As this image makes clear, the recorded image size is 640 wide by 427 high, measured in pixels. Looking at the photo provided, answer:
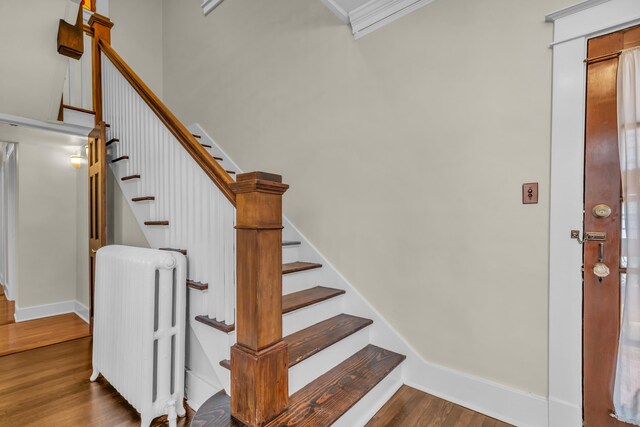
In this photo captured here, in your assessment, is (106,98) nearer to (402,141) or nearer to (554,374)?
(402,141)

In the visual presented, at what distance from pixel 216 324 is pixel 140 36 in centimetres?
447

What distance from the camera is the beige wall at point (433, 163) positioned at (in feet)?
5.23

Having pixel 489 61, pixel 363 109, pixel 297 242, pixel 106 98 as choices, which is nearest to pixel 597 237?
pixel 489 61

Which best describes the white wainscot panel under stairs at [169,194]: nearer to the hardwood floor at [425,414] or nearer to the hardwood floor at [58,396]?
the hardwood floor at [58,396]

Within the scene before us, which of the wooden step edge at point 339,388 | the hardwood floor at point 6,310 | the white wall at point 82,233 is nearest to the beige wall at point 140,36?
the white wall at point 82,233

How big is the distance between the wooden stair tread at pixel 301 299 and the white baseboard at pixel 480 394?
67 centimetres

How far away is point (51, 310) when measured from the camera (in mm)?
3816

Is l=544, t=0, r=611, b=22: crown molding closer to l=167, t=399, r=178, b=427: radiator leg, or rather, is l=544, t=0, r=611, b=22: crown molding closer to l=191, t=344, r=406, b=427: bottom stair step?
l=191, t=344, r=406, b=427: bottom stair step

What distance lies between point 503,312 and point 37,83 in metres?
3.51

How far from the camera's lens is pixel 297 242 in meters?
2.54

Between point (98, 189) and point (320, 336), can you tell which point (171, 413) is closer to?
point (320, 336)

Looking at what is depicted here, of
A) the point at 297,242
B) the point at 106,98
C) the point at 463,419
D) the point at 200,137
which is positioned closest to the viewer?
the point at 463,419

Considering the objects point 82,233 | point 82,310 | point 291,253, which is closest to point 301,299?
point 291,253

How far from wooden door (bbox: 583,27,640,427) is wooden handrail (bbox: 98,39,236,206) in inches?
64.5
